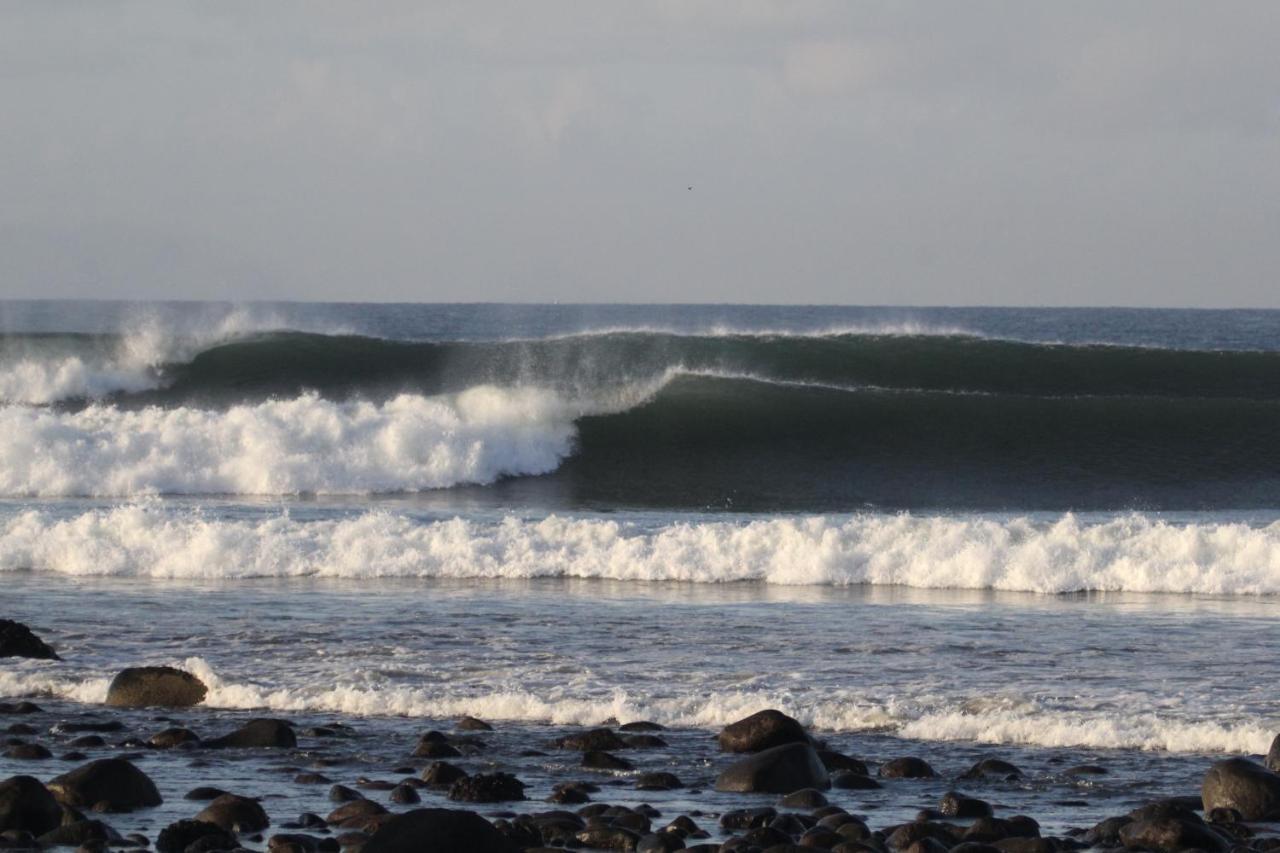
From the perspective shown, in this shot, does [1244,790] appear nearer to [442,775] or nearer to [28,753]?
[442,775]

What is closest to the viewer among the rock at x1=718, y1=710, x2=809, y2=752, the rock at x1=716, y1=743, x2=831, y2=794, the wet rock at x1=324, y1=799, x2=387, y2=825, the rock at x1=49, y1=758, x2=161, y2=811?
the wet rock at x1=324, y1=799, x2=387, y2=825

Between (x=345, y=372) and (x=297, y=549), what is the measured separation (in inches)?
667

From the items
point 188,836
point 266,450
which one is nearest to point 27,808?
point 188,836

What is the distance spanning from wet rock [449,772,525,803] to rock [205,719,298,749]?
1514 millimetres

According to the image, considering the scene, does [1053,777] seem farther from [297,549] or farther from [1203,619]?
[297,549]

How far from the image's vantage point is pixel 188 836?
6.91 m

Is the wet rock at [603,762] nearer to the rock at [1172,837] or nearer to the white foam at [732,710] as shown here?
the white foam at [732,710]

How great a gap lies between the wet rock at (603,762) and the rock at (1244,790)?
2841mm

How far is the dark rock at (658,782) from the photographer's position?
816cm

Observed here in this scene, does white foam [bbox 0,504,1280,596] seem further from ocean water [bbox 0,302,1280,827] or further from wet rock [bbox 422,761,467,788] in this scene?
wet rock [bbox 422,761,467,788]

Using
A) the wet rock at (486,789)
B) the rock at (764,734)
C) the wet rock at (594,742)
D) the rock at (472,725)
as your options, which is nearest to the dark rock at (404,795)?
the wet rock at (486,789)

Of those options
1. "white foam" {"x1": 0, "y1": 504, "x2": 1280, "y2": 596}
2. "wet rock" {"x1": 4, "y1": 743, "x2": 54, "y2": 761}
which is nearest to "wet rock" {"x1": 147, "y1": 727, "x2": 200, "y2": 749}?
"wet rock" {"x1": 4, "y1": 743, "x2": 54, "y2": 761}

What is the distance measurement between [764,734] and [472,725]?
176 centimetres

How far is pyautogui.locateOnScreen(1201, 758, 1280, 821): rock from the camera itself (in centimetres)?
753
